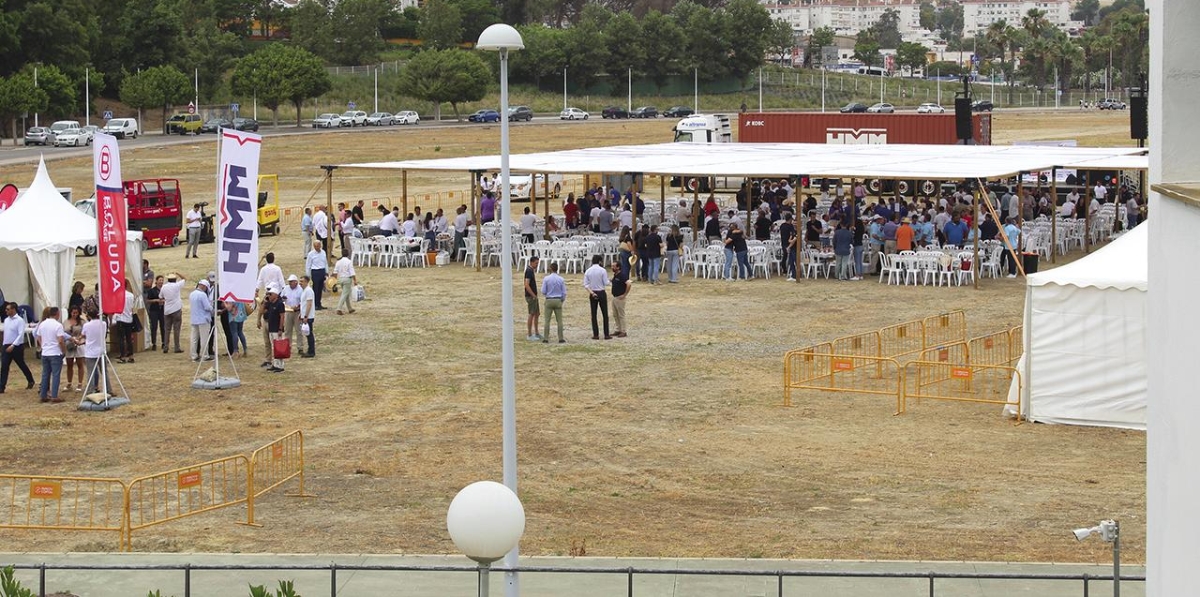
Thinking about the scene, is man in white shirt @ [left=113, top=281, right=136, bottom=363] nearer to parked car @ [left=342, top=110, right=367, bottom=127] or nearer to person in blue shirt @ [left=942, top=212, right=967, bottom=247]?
person in blue shirt @ [left=942, top=212, right=967, bottom=247]

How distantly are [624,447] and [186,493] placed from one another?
189 inches

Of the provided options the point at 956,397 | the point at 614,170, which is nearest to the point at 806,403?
the point at 956,397

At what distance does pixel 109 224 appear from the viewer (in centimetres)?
2022

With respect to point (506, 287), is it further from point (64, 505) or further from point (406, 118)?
point (406, 118)

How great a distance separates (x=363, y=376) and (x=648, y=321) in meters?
6.10

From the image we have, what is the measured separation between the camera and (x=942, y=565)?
13102 millimetres

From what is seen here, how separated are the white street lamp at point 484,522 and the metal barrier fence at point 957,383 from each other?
464 inches

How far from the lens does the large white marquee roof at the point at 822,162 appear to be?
1259 inches

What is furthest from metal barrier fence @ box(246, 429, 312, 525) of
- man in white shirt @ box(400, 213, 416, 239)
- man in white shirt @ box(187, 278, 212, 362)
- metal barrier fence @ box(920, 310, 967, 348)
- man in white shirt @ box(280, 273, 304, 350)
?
man in white shirt @ box(400, 213, 416, 239)

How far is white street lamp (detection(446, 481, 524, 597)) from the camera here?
8266 mm

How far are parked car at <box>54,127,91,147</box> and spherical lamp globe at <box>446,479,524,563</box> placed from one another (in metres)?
72.1

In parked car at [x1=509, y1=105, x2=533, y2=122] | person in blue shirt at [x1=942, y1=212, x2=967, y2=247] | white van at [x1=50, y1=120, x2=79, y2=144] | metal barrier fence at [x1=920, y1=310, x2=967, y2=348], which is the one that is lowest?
metal barrier fence at [x1=920, y1=310, x2=967, y2=348]

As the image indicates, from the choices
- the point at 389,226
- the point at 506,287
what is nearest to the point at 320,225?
the point at 389,226

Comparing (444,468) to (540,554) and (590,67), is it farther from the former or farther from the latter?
(590,67)
